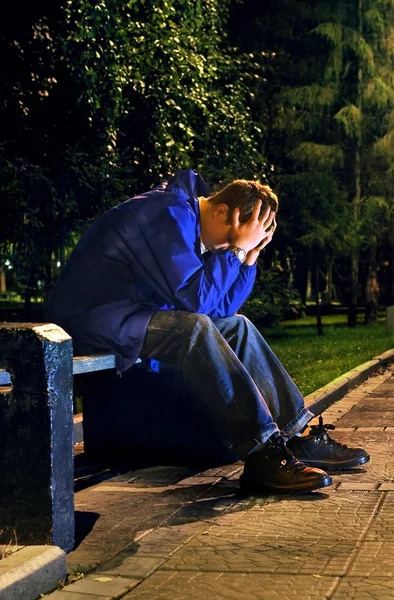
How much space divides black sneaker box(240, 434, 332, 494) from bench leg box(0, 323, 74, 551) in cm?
155

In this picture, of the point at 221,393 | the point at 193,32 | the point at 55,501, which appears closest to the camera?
the point at 55,501

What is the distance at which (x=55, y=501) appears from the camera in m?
4.57

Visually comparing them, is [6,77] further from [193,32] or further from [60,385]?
[60,385]

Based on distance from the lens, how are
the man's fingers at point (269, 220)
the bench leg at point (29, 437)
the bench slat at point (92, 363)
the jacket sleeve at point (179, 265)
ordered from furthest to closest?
the man's fingers at point (269, 220) < the jacket sleeve at point (179, 265) < the bench slat at point (92, 363) < the bench leg at point (29, 437)

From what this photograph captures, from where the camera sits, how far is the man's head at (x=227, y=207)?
6.20 metres

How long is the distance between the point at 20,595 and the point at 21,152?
1342 centimetres

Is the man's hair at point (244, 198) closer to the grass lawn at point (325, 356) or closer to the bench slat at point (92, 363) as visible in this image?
the bench slat at point (92, 363)

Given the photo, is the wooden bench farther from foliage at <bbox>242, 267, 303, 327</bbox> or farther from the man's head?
foliage at <bbox>242, 267, 303, 327</bbox>

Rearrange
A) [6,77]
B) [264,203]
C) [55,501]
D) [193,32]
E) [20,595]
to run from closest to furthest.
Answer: [20,595], [55,501], [264,203], [6,77], [193,32]

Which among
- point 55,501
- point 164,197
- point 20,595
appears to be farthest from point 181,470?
point 20,595

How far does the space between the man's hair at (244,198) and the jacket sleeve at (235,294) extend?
0.36m

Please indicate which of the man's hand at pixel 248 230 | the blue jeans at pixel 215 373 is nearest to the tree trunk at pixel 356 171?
the man's hand at pixel 248 230

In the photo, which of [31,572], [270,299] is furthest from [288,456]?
[270,299]

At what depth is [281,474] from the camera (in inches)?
230
